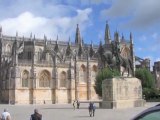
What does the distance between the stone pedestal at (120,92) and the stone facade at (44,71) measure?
1099 inches

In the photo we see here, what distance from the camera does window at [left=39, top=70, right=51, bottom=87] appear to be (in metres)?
63.0

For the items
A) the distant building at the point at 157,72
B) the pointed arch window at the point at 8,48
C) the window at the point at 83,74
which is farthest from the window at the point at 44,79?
the distant building at the point at 157,72

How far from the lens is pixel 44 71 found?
6362cm

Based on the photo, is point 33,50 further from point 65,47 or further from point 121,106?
point 121,106

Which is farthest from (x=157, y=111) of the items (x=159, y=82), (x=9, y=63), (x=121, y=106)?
(x=159, y=82)

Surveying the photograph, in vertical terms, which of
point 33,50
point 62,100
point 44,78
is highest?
point 33,50

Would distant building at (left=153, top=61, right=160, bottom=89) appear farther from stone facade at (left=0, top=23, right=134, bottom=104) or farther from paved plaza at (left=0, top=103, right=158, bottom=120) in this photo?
paved plaza at (left=0, top=103, right=158, bottom=120)

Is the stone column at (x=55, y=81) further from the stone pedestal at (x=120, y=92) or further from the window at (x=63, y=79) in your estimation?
the stone pedestal at (x=120, y=92)

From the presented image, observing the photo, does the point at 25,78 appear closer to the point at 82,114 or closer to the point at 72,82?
the point at 72,82

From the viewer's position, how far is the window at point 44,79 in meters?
63.0

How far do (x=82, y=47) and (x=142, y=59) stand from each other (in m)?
18.8

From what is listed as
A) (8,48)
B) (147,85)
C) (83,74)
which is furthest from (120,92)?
(8,48)

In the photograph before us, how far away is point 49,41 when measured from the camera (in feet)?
250

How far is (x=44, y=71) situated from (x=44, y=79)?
4.81 feet
